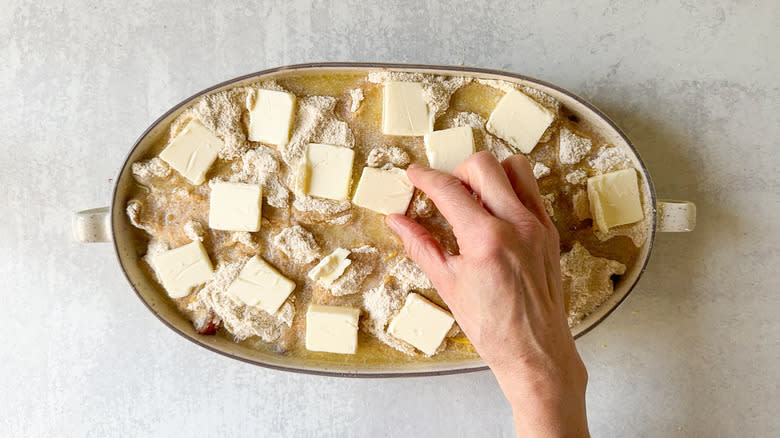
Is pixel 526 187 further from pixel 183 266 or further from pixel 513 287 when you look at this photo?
pixel 183 266

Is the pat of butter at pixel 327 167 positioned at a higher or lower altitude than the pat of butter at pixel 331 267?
higher

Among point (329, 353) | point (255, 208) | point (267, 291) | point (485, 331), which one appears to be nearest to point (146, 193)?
point (255, 208)

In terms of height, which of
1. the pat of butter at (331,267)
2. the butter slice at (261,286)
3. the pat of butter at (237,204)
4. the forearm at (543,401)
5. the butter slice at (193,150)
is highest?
the butter slice at (193,150)

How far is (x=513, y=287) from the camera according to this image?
3.53 feet

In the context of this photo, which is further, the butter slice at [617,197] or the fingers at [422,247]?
the butter slice at [617,197]

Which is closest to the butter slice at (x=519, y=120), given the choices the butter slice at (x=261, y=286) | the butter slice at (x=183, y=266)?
the butter slice at (x=261, y=286)

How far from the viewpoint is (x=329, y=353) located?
139 cm

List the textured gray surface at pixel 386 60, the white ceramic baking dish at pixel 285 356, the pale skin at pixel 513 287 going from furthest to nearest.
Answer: the textured gray surface at pixel 386 60 < the white ceramic baking dish at pixel 285 356 < the pale skin at pixel 513 287

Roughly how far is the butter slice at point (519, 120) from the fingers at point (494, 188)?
177 millimetres

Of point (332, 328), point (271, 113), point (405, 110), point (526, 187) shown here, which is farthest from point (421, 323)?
point (271, 113)

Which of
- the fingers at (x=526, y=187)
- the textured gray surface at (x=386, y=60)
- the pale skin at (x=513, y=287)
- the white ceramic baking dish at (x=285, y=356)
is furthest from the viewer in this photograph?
the textured gray surface at (x=386, y=60)

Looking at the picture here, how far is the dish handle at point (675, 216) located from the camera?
4.30ft

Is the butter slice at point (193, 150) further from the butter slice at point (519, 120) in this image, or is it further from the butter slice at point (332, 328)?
the butter slice at point (519, 120)

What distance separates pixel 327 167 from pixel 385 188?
0.56ft
